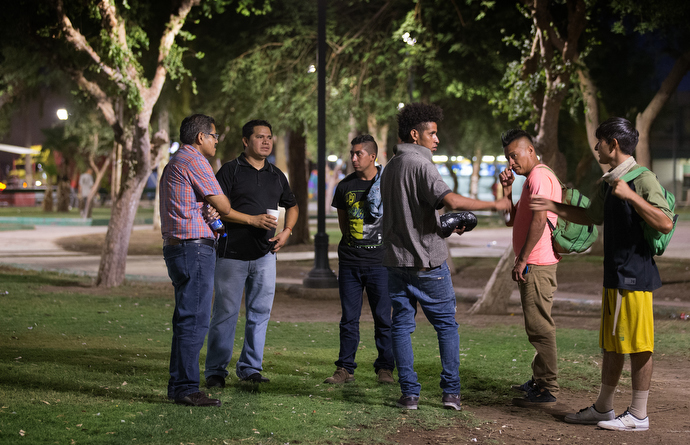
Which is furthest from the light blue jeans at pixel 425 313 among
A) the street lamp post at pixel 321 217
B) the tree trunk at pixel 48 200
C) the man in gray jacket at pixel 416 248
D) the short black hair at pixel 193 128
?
the tree trunk at pixel 48 200

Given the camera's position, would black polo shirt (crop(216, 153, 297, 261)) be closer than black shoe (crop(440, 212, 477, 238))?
No

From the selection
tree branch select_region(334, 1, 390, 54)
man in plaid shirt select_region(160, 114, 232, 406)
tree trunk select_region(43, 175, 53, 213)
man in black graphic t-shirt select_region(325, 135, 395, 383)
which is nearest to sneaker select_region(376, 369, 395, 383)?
man in black graphic t-shirt select_region(325, 135, 395, 383)

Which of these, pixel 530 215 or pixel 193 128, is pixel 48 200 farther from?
pixel 530 215

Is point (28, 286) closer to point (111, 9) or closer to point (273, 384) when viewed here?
point (111, 9)

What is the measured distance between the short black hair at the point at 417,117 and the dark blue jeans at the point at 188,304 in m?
1.61

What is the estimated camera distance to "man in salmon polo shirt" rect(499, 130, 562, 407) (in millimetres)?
5676

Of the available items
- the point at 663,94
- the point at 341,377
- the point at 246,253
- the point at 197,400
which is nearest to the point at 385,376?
the point at 341,377

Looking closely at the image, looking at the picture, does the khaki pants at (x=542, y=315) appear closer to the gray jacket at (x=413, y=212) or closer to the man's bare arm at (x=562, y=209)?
the man's bare arm at (x=562, y=209)

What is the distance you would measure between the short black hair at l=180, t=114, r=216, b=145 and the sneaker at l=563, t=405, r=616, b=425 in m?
3.19

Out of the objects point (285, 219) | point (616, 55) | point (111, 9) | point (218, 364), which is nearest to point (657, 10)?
point (616, 55)

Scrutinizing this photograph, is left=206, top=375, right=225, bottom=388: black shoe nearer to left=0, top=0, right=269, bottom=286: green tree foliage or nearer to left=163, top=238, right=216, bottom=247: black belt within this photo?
left=163, top=238, right=216, bottom=247: black belt

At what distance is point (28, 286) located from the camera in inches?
505

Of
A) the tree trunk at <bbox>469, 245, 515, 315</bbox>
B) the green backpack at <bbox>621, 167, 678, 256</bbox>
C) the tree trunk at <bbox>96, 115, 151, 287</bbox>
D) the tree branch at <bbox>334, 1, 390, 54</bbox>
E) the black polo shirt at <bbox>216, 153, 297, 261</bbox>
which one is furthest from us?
the tree branch at <bbox>334, 1, 390, 54</bbox>

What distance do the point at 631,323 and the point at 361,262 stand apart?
2255 mm
